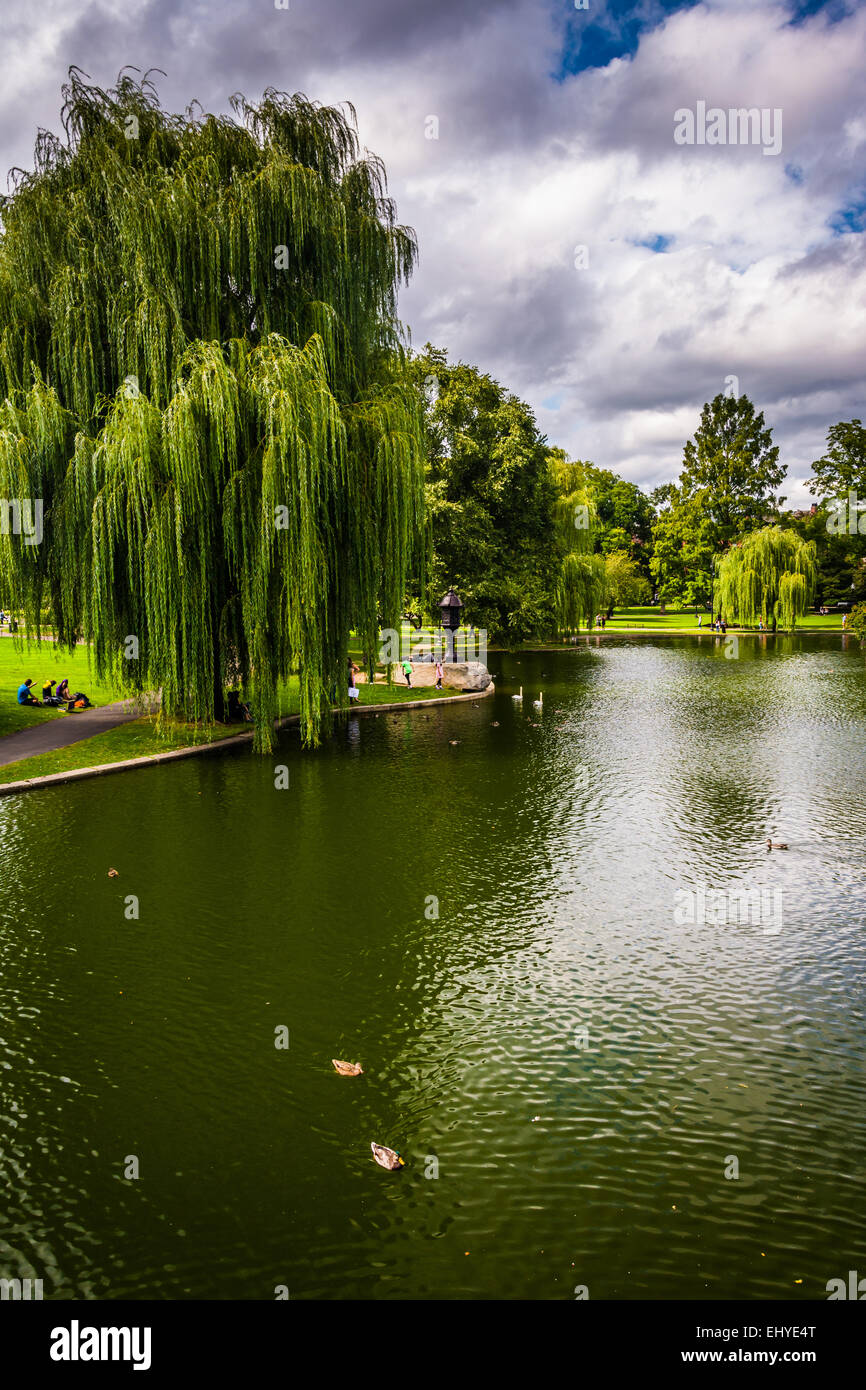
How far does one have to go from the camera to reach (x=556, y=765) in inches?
604

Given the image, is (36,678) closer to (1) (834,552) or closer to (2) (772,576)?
(2) (772,576)

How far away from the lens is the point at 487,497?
33.8 meters

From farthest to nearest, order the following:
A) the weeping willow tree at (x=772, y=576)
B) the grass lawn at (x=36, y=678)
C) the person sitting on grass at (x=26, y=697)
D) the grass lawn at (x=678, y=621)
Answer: the grass lawn at (x=678, y=621)
the weeping willow tree at (x=772, y=576)
the person sitting on grass at (x=26, y=697)
the grass lawn at (x=36, y=678)

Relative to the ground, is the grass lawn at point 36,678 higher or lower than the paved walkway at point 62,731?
higher

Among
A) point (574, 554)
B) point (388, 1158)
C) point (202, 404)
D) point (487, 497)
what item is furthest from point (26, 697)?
point (574, 554)

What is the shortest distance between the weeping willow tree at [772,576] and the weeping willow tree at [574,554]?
11.0 m

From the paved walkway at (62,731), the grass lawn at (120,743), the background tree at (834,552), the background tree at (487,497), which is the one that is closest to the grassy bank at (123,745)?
the grass lawn at (120,743)

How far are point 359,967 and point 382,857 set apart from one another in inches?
115

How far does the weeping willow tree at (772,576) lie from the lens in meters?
51.3

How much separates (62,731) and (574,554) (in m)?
32.8

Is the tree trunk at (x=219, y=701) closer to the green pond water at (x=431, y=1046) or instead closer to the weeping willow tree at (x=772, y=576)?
the green pond water at (x=431, y=1046)

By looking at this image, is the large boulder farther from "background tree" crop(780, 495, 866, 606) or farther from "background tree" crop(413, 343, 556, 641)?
"background tree" crop(780, 495, 866, 606)

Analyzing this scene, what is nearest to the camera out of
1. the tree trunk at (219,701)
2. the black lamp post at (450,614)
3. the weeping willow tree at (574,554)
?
the tree trunk at (219,701)
